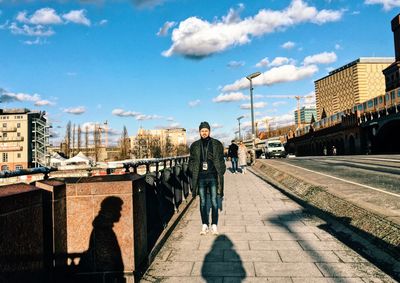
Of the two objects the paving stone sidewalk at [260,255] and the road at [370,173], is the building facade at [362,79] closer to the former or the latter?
the road at [370,173]

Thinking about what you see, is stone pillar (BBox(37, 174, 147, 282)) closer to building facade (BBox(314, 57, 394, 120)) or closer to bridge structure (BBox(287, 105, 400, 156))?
bridge structure (BBox(287, 105, 400, 156))

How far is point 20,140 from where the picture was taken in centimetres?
9050

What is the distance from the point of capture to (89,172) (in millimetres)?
5133

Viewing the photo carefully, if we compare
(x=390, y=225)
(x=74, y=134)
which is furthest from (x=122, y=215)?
(x=74, y=134)

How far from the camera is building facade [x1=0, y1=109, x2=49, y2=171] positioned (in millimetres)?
89500

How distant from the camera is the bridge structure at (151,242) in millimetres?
2817

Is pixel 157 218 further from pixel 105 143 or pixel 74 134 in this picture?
pixel 105 143

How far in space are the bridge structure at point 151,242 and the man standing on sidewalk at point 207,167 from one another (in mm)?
667

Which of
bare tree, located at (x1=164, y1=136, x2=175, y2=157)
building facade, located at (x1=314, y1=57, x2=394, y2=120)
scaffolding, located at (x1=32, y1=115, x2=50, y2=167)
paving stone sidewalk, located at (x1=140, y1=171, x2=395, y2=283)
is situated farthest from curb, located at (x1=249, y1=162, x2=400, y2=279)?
building facade, located at (x1=314, y1=57, x2=394, y2=120)

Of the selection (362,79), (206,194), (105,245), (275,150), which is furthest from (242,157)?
(362,79)

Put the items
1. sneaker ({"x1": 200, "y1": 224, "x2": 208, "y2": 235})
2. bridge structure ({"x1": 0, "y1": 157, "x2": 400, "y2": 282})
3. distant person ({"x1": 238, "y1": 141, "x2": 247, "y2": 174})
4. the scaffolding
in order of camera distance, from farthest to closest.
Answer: the scaffolding, distant person ({"x1": 238, "y1": 141, "x2": 247, "y2": 174}), sneaker ({"x1": 200, "y1": 224, "x2": 208, "y2": 235}), bridge structure ({"x1": 0, "y1": 157, "x2": 400, "y2": 282})

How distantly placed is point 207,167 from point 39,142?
4020 inches

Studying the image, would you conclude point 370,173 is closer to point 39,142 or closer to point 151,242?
point 151,242

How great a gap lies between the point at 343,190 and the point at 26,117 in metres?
96.6
